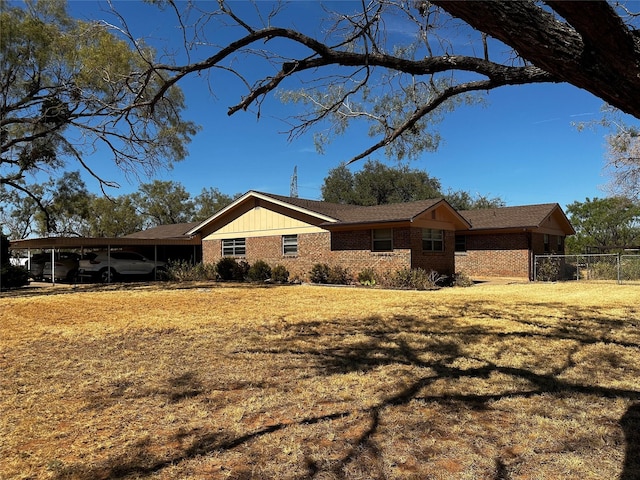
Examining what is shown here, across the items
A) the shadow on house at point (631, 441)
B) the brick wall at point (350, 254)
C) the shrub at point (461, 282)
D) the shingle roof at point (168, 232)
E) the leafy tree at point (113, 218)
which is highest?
the leafy tree at point (113, 218)

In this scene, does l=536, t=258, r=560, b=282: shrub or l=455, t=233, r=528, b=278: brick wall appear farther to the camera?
l=455, t=233, r=528, b=278: brick wall

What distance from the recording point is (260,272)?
2244cm

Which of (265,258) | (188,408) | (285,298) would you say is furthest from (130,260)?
(188,408)

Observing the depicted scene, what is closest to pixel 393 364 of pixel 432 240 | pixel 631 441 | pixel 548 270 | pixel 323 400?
pixel 323 400

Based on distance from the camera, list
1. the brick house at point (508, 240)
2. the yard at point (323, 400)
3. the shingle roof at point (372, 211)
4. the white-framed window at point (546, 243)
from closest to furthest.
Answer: the yard at point (323, 400) → the shingle roof at point (372, 211) → the brick house at point (508, 240) → the white-framed window at point (546, 243)

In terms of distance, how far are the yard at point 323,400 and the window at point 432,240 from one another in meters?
10.9

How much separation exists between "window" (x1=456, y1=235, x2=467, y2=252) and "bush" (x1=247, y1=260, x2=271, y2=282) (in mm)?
11180

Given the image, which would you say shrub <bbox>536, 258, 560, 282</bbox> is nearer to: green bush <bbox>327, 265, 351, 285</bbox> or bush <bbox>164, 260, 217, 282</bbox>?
green bush <bbox>327, 265, 351, 285</bbox>

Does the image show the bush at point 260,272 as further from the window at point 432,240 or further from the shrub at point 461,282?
the shrub at point 461,282

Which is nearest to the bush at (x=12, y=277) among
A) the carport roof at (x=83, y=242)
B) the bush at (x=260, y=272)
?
the carport roof at (x=83, y=242)

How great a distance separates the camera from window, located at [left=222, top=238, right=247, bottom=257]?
83.1 feet

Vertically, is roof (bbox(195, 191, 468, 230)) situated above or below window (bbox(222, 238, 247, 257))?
above

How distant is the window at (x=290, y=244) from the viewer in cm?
2280

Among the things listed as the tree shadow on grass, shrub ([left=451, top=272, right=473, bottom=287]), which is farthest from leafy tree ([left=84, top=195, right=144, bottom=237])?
the tree shadow on grass
